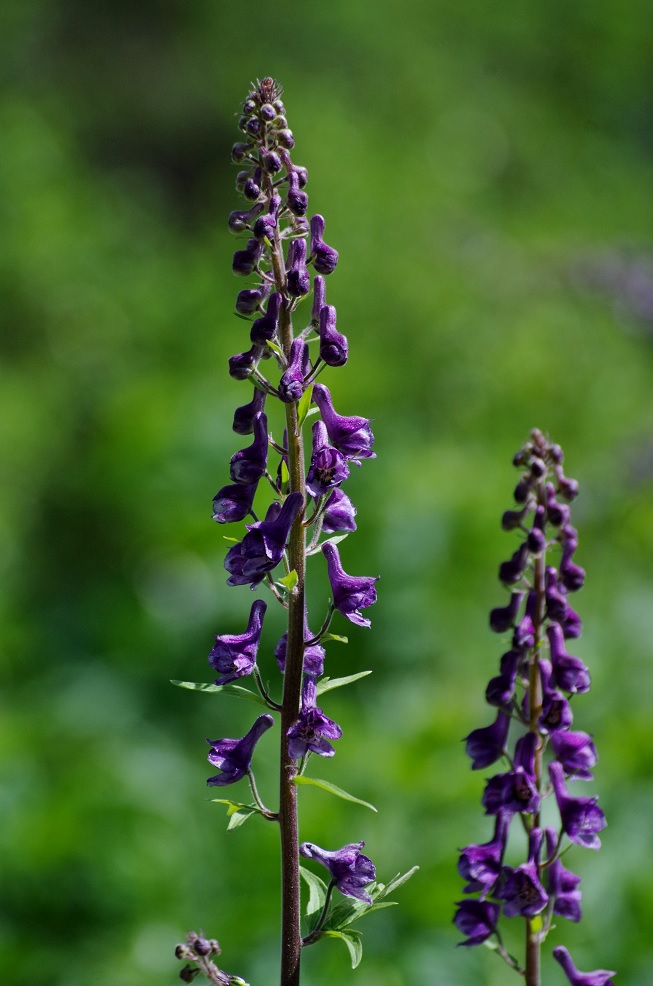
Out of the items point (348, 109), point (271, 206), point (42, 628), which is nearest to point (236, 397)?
point (42, 628)

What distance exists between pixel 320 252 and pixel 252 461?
361mm

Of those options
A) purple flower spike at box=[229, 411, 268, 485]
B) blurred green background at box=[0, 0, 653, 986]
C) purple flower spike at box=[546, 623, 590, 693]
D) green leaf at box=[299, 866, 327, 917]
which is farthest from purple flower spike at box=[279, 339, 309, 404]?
blurred green background at box=[0, 0, 653, 986]

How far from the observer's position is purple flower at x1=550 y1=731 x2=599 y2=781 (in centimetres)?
190

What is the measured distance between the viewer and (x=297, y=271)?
1.74 meters

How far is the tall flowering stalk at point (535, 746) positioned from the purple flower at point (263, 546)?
0.43 metres

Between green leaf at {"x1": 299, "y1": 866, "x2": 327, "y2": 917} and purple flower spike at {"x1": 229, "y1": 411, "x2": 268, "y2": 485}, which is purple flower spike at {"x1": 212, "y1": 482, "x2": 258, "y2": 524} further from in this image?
green leaf at {"x1": 299, "y1": 866, "x2": 327, "y2": 917}

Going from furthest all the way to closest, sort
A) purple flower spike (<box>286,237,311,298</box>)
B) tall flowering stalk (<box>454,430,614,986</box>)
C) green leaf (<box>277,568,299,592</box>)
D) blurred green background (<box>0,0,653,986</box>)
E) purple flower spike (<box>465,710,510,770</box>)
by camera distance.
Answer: blurred green background (<box>0,0,653,986</box>) → purple flower spike (<box>465,710,510,770</box>) → tall flowering stalk (<box>454,430,614,986</box>) → purple flower spike (<box>286,237,311,298</box>) → green leaf (<box>277,568,299,592</box>)

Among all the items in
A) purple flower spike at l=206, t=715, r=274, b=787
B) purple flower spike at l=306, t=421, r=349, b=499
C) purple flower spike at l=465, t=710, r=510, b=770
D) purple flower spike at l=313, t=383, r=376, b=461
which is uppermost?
purple flower spike at l=313, t=383, r=376, b=461

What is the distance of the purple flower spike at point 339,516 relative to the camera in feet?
5.71

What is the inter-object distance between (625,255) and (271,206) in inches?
241

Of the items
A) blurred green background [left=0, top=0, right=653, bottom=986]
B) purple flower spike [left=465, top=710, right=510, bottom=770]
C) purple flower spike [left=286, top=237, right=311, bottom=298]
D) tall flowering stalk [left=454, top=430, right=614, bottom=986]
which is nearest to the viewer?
purple flower spike [left=286, top=237, right=311, bottom=298]

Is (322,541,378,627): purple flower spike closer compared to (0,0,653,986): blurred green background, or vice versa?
(322,541,378,627): purple flower spike

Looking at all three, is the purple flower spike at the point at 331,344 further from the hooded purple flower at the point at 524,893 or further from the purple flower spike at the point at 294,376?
the hooded purple flower at the point at 524,893

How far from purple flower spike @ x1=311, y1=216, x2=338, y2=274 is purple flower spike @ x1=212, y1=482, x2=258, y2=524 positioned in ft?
1.24
